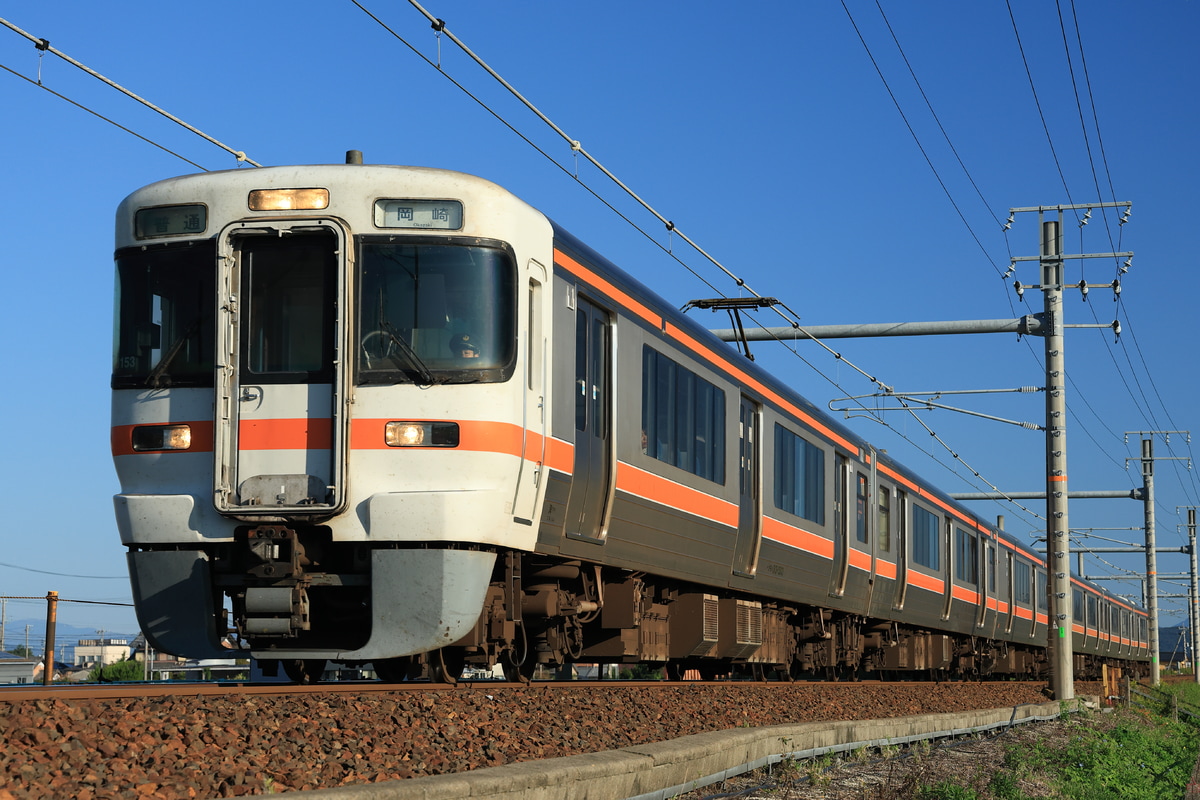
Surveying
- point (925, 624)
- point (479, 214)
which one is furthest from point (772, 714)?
point (925, 624)

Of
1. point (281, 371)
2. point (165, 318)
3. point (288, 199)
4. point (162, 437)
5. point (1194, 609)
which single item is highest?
point (288, 199)

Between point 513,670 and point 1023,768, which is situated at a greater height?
point 513,670

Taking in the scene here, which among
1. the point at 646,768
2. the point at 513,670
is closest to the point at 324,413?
the point at 513,670

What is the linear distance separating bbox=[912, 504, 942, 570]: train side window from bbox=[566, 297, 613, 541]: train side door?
41.9ft

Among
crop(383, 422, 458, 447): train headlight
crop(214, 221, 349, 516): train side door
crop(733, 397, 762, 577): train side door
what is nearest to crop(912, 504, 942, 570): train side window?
crop(733, 397, 762, 577): train side door

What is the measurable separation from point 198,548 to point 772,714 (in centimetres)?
496

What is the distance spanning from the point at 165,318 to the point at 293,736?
11.7 ft

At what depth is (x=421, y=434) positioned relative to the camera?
26.8 feet

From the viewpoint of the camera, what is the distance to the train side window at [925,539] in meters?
22.2

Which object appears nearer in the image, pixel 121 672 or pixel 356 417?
pixel 356 417

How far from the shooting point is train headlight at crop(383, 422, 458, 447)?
814 cm

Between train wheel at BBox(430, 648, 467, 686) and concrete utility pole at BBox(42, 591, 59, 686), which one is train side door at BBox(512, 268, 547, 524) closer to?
train wheel at BBox(430, 648, 467, 686)

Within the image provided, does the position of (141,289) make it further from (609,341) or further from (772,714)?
(772,714)

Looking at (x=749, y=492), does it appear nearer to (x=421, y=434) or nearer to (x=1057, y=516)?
(x=421, y=434)
